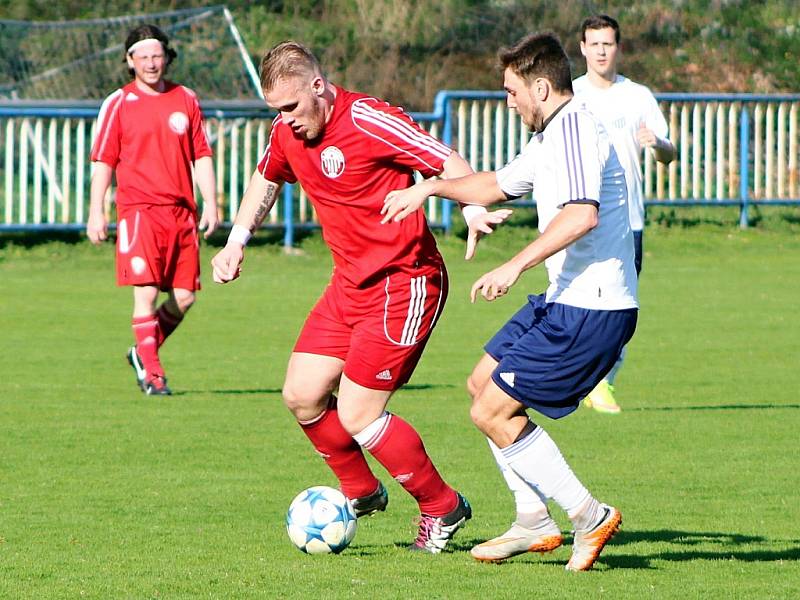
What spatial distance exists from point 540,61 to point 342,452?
1780mm

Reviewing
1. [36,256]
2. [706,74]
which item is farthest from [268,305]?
[706,74]

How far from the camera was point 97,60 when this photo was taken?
23.2 metres

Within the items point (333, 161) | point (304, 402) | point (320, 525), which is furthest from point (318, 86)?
point (320, 525)

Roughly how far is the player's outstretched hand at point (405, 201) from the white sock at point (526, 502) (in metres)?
0.92

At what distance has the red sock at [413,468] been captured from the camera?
6.16 meters

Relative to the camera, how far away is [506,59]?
570 cm

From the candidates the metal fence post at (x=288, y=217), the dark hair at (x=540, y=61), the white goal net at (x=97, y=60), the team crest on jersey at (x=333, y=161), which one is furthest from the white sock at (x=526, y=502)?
the white goal net at (x=97, y=60)

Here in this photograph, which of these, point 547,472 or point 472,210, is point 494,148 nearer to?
point 472,210

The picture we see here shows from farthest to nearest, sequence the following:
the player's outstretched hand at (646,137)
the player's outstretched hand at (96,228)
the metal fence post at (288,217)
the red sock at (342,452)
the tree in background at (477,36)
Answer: the tree in background at (477,36) < the metal fence post at (288,217) < the player's outstretched hand at (96,228) < the player's outstretched hand at (646,137) < the red sock at (342,452)

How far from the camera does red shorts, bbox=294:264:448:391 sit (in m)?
6.17

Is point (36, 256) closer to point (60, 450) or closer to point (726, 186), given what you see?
point (726, 186)

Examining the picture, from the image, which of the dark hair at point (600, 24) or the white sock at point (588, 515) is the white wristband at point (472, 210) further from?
the dark hair at point (600, 24)

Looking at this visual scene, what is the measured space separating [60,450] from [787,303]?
8994mm

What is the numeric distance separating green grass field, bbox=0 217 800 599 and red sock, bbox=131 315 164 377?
0.84ft
